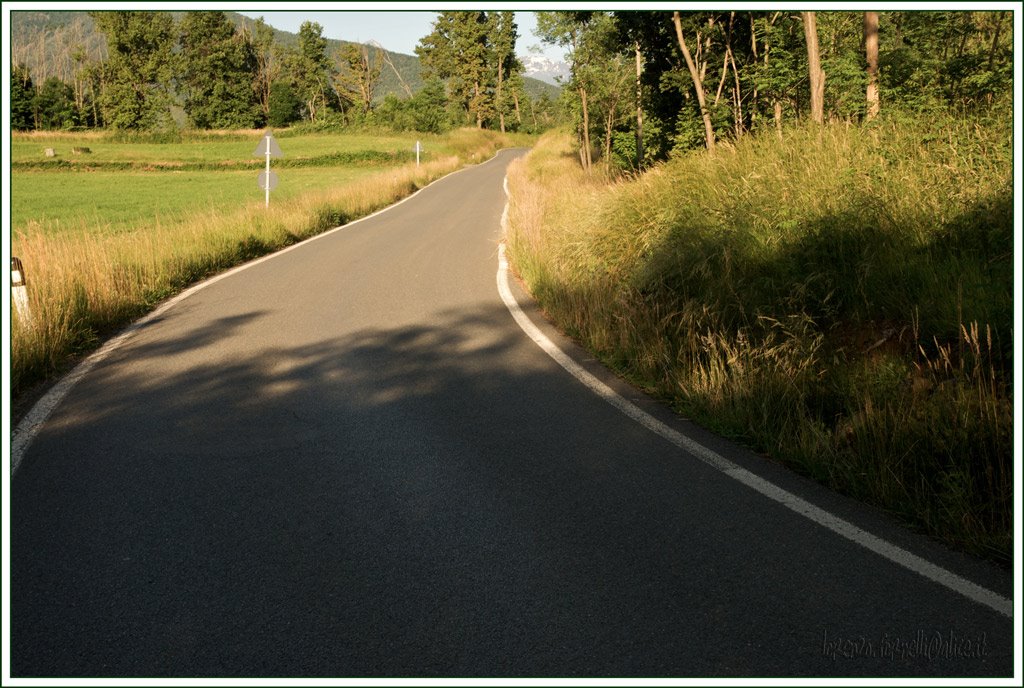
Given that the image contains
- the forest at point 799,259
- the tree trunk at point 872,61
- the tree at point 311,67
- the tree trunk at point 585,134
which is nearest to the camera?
the forest at point 799,259

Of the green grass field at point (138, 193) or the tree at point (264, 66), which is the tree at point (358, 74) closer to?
the tree at point (264, 66)

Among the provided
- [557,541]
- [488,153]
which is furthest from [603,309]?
[488,153]

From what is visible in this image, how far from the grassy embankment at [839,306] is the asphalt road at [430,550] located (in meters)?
0.48

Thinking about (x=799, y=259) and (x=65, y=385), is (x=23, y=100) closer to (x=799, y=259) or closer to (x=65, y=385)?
(x=65, y=385)

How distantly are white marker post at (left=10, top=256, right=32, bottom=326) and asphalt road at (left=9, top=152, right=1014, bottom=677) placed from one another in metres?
1.12

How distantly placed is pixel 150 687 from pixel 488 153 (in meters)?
73.2

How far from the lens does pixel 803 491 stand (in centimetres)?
490

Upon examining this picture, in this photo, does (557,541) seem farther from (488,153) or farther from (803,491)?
(488,153)

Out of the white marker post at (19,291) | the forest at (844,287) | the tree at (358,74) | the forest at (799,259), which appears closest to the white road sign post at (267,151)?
the forest at (799,259)

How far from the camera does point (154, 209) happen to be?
112ft

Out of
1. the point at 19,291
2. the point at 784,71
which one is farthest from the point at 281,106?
the point at 19,291

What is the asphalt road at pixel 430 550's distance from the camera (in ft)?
10.7

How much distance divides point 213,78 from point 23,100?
25129mm

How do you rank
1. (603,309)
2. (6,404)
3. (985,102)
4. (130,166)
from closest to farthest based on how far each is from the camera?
(6,404)
(603,309)
(985,102)
(130,166)
